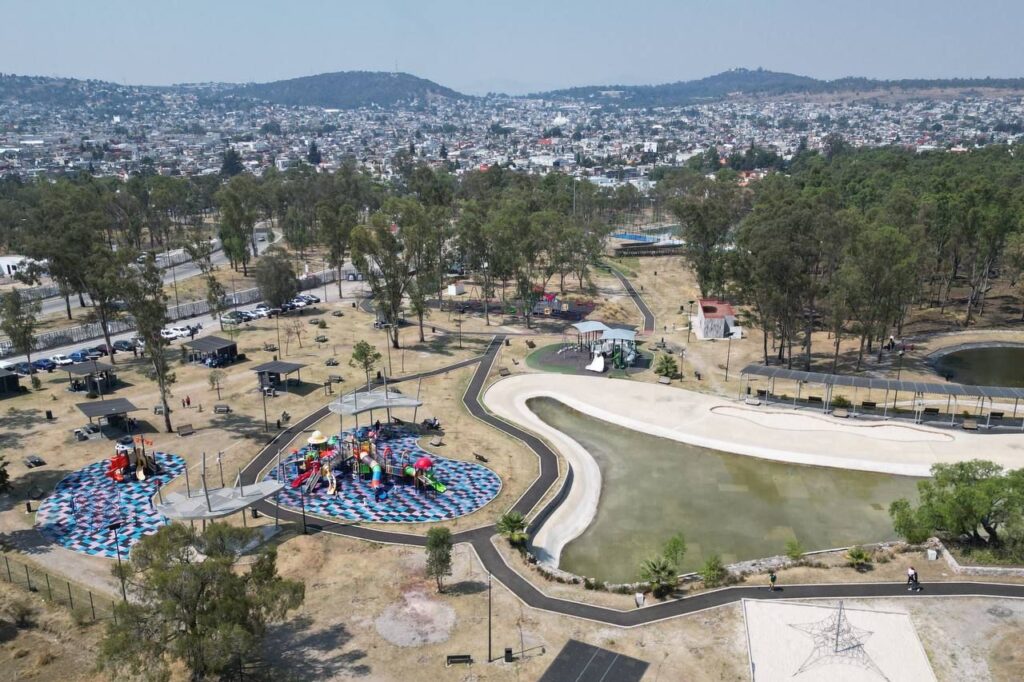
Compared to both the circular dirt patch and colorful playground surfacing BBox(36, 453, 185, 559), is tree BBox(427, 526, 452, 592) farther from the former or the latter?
colorful playground surfacing BBox(36, 453, 185, 559)

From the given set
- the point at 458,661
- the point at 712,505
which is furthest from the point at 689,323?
the point at 458,661

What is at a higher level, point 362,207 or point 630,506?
point 362,207

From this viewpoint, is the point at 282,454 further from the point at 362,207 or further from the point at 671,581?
the point at 362,207

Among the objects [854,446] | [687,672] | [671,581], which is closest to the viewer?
[687,672]

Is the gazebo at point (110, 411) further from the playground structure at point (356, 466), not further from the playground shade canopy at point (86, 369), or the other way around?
the playground structure at point (356, 466)

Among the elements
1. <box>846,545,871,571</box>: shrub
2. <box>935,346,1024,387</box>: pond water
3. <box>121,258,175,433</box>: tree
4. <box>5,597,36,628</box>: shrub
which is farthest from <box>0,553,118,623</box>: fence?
<box>935,346,1024,387</box>: pond water

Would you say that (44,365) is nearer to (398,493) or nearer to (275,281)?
(275,281)

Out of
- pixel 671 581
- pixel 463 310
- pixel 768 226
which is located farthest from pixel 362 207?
pixel 671 581
